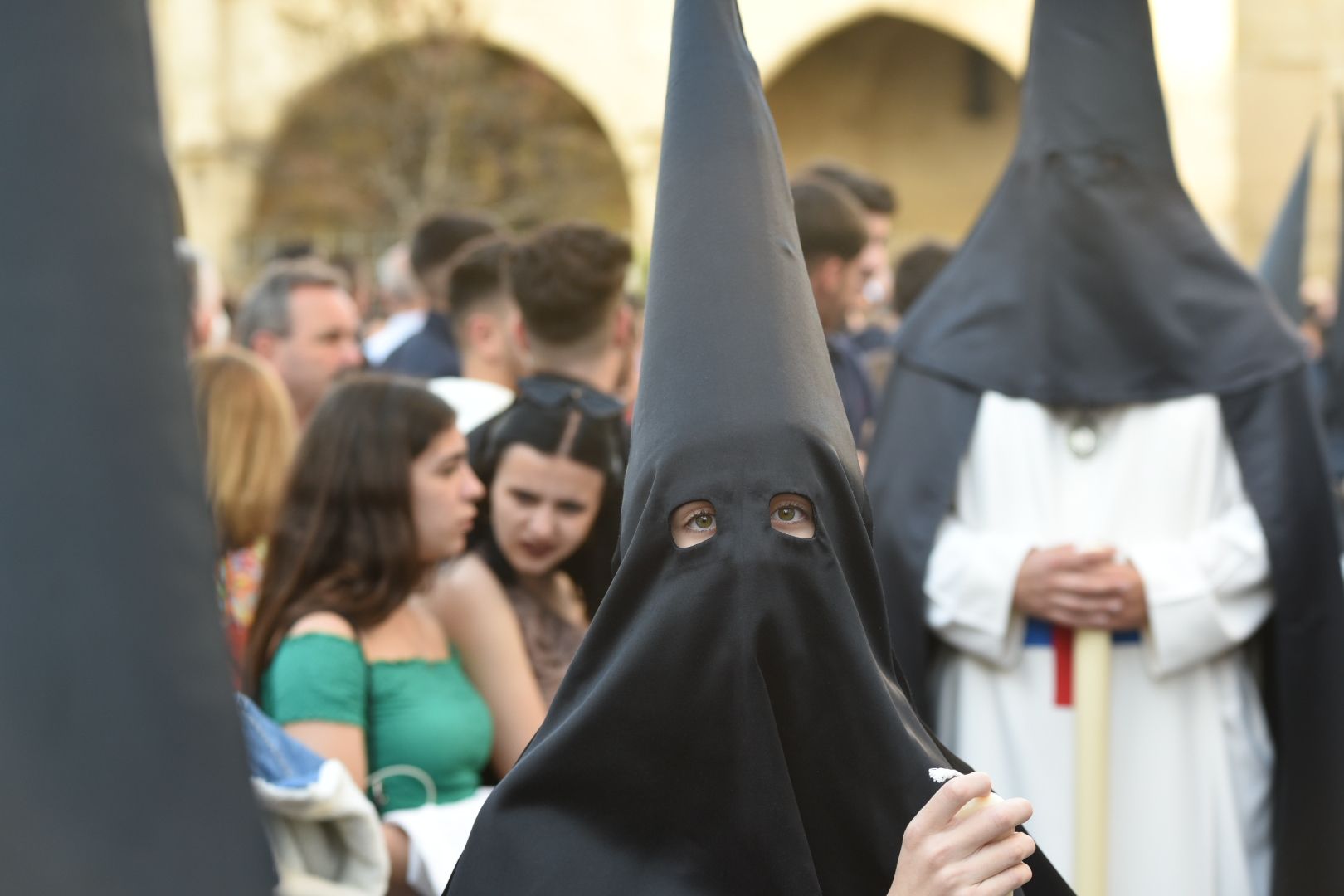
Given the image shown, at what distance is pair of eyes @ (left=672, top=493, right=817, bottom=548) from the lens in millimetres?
2041

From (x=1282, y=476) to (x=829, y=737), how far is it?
200cm

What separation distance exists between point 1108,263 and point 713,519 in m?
2.01

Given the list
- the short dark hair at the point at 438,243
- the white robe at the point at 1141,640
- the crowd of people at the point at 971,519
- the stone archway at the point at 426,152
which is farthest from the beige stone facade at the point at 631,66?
the white robe at the point at 1141,640

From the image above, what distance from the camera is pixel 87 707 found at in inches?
44.0

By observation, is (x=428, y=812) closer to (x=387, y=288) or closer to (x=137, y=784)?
(x=137, y=784)

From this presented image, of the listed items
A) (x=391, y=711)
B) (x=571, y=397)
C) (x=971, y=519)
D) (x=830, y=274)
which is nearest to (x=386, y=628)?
(x=391, y=711)

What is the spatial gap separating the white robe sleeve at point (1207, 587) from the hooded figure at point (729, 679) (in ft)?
5.12

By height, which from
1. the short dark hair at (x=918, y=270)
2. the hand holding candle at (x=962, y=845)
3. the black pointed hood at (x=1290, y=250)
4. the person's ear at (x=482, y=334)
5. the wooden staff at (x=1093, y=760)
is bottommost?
A: the wooden staff at (x=1093, y=760)

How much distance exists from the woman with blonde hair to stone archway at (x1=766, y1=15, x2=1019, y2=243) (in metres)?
20.2

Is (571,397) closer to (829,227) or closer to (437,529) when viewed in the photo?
(437,529)

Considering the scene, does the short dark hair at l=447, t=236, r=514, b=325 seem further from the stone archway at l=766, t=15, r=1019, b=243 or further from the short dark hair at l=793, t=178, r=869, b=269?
the stone archway at l=766, t=15, r=1019, b=243

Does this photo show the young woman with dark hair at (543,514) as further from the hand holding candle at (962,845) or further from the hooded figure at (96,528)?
the hooded figure at (96,528)

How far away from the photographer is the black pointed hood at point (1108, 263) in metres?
3.77

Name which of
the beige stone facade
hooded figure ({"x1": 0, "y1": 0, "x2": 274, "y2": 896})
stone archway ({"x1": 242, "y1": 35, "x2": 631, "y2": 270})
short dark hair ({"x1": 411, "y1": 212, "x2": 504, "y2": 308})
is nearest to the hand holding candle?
hooded figure ({"x1": 0, "y1": 0, "x2": 274, "y2": 896})
